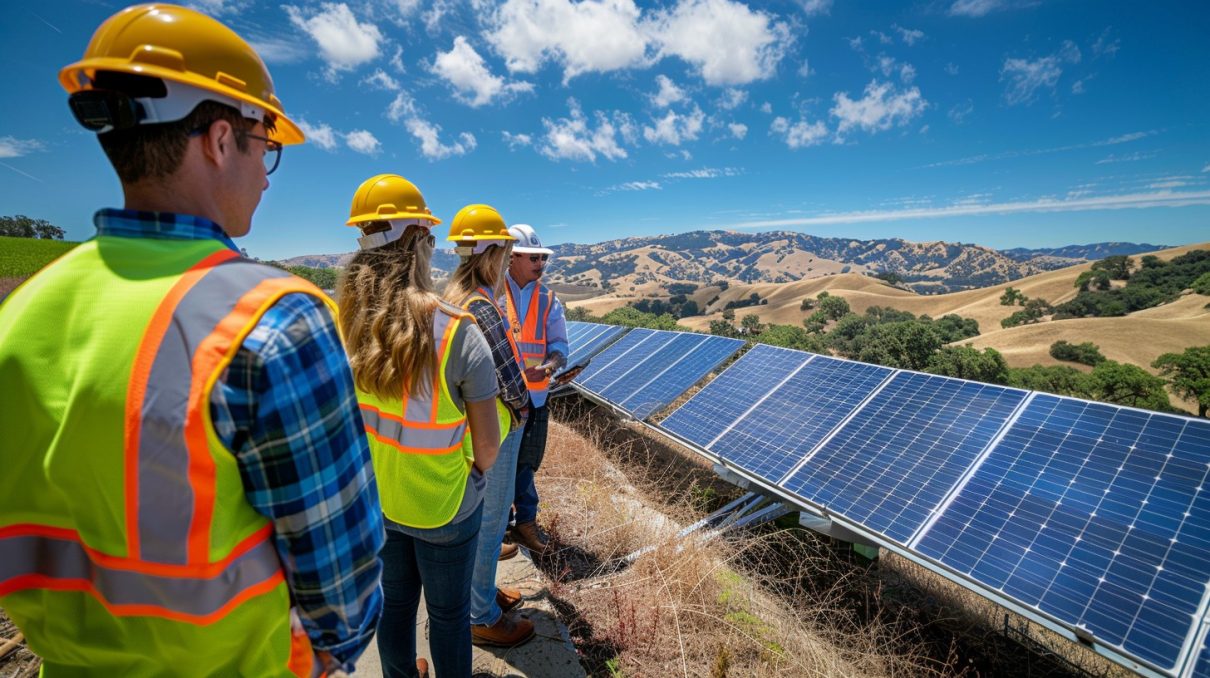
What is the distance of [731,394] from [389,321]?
5404mm

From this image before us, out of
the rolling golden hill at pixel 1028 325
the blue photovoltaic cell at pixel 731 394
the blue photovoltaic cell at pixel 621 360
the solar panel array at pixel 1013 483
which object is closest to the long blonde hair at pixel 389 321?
the solar panel array at pixel 1013 483

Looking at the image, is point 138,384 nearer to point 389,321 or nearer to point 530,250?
point 389,321

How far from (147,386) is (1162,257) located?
5186 inches

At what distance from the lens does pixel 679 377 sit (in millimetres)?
7410

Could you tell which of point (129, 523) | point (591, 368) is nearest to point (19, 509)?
point (129, 523)

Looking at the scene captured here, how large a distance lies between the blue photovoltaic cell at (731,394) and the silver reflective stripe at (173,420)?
5.12 metres

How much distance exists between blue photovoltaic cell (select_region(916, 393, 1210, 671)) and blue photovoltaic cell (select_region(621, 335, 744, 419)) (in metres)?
3.47

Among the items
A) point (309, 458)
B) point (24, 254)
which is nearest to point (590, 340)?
point (309, 458)

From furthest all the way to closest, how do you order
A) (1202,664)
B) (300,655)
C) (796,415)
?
1. (796,415)
2. (1202,664)
3. (300,655)

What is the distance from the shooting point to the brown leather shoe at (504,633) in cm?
334

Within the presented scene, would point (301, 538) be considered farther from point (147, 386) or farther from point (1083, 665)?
point (1083, 665)

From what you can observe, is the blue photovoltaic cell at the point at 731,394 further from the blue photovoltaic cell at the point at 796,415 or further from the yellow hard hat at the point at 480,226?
the yellow hard hat at the point at 480,226

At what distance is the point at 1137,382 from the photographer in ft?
79.3

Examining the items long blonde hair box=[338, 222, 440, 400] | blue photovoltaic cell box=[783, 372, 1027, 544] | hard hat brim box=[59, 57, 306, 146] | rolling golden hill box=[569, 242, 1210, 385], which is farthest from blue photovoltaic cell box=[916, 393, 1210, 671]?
rolling golden hill box=[569, 242, 1210, 385]
